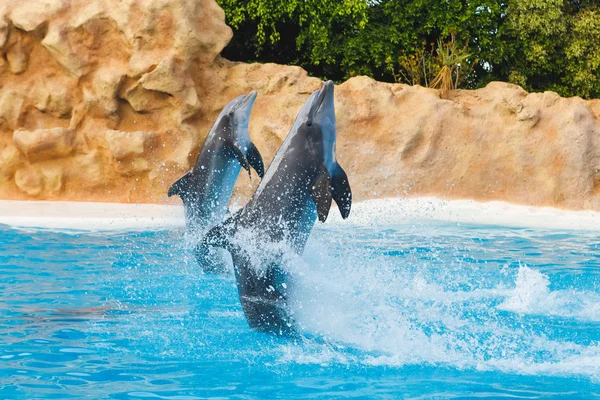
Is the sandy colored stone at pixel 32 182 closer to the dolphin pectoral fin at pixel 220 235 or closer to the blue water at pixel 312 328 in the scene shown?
the blue water at pixel 312 328

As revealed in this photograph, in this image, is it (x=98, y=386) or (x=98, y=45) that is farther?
(x=98, y=45)

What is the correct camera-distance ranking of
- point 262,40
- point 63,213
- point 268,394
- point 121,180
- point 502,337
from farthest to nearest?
point 262,40, point 121,180, point 63,213, point 502,337, point 268,394

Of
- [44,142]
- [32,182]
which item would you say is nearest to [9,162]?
[32,182]

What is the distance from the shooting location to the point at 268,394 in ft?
14.3

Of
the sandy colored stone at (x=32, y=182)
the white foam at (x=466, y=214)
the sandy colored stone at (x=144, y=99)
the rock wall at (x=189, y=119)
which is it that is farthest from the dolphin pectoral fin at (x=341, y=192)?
the sandy colored stone at (x=32, y=182)

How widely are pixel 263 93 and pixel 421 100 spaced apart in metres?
2.85

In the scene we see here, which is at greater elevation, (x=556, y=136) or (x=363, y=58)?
(x=363, y=58)

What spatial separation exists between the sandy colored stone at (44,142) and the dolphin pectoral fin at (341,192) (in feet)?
29.8

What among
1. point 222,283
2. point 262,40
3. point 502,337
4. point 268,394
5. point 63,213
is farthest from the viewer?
point 262,40

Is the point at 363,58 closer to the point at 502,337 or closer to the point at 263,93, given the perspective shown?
the point at 263,93

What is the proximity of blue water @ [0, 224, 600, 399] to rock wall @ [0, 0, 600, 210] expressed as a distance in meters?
4.55

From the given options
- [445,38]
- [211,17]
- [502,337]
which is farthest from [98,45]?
[502,337]

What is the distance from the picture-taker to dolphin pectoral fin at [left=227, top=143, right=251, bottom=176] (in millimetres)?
6901

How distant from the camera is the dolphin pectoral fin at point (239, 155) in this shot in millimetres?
6901
